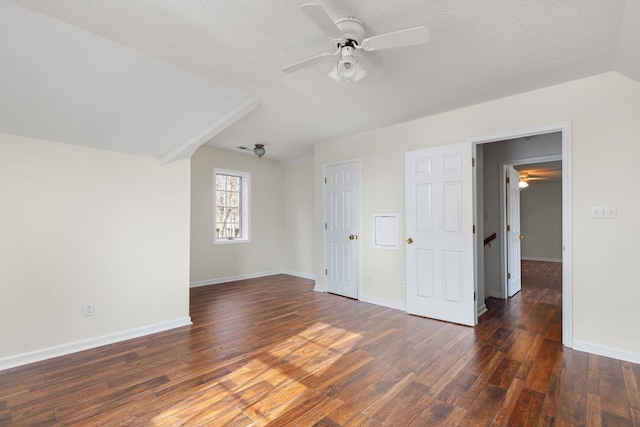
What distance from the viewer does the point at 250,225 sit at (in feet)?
20.9

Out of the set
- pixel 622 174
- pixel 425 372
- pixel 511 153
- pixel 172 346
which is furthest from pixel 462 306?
pixel 172 346

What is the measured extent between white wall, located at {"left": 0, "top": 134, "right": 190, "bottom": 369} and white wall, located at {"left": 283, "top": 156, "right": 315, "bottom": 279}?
122 inches

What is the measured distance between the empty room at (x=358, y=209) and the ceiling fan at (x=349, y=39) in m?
0.02

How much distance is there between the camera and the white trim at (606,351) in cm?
257

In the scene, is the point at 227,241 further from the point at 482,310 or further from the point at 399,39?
the point at 399,39

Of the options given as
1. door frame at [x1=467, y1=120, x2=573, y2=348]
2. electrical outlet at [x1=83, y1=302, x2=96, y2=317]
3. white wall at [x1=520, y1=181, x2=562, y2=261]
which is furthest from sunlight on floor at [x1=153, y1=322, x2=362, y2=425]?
white wall at [x1=520, y1=181, x2=562, y2=261]

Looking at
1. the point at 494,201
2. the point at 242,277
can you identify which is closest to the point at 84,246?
the point at 242,277

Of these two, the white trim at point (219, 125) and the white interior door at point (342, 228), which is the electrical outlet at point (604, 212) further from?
the white trim at point (219, 125)

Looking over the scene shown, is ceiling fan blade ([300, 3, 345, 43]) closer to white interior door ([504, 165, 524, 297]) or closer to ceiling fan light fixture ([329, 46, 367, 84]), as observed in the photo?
ceiling fan light fixture ([329, 46, 367, 84])

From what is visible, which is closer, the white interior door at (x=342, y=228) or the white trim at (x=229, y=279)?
the white interior door at (x=342, y=228)

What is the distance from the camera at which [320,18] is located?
1.59 m

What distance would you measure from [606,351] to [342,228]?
3304mm

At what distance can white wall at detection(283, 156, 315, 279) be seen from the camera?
6.42m

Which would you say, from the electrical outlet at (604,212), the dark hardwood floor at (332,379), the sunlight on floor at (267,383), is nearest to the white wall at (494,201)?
the dark hardwood floor at (332,379)
